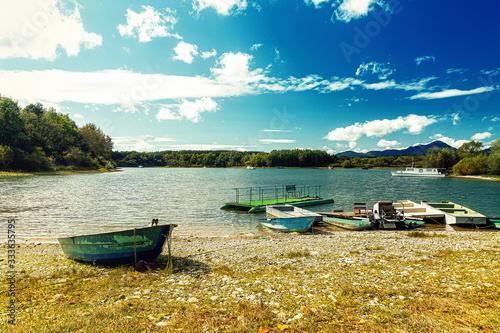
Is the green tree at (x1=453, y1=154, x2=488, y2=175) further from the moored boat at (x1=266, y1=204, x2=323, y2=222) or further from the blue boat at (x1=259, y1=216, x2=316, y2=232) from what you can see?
the blue boat at (x1=259, y1=216, x2=316, y2=232)

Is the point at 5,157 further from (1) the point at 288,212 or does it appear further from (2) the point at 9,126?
(1) the point at 288,212

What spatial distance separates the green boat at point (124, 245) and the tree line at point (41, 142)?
377 feet

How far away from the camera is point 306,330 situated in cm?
632

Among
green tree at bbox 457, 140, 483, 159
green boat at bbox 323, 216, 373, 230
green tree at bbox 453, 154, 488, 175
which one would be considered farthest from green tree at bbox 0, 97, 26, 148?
green tree at bbox 457, 140, 483, 159

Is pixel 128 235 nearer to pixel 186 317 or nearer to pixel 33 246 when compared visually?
pixel 186 317

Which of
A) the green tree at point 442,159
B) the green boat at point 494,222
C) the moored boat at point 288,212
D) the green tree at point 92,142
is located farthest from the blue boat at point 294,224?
the green tree at point 92,142

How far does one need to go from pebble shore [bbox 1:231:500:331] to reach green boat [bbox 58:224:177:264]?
2.64ft


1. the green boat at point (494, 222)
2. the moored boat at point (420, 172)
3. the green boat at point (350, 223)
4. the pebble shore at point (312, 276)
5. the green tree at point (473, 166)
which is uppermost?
the green tree at point (473, 166)

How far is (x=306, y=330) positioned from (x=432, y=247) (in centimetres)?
1337

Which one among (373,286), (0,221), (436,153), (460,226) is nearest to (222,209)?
(0,221)

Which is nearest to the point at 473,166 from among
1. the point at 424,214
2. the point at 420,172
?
the point at 420,172

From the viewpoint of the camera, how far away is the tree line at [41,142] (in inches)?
4163

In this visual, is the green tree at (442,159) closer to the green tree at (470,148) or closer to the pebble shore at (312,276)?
the green tree at (470,148)

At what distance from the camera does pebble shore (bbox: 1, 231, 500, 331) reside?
7.98 m
